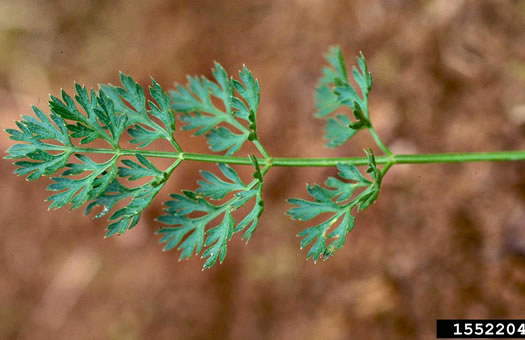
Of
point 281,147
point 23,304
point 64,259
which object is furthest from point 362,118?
point 23,304

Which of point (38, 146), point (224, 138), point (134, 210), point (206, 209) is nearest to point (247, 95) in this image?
point (224, 138)

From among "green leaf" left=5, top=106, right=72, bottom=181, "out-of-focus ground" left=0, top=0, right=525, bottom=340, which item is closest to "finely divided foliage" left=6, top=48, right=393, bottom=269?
"green leaf" left=5, top=106, right=72, bottom=181

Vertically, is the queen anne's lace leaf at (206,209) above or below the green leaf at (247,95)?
below

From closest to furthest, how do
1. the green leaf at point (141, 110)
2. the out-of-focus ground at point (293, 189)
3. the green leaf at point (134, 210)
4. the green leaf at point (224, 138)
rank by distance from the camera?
the green leaf at point (134, 210) → the green leaf at point (141, 110) → the green leaf at point (224, 138) → the out-of-focus ground at point (293, 189)

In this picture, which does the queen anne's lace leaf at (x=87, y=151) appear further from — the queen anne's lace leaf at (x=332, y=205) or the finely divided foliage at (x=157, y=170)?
the queen anne's lace leaf at (x=332, y=205)

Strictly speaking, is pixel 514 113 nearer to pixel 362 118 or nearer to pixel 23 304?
pixel 362 118

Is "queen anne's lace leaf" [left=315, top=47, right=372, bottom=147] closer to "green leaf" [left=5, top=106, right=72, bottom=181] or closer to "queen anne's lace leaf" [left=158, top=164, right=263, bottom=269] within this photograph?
"queen anne's lace leaf" [left=158, top=164, right=263, bottom=269]

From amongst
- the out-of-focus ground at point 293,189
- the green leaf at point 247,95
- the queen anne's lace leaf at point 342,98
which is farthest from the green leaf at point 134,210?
the out-of-focus ground at point 293,189
